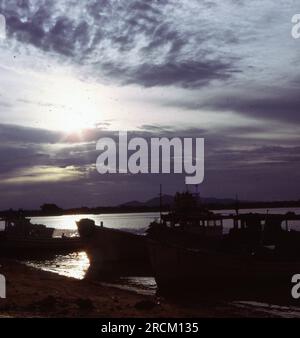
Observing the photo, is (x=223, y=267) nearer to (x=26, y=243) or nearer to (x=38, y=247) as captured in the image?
(x=38, y=247)

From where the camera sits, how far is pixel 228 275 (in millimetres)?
30000

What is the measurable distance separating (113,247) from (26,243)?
1646 centimetres

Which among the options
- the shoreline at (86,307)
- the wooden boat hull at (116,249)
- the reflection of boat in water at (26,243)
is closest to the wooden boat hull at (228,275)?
the shoreline at (86,307)

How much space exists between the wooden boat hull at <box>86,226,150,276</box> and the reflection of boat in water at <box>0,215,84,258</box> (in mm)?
9998

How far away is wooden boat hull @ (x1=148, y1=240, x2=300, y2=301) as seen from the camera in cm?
2942

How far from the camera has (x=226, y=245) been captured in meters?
31.9

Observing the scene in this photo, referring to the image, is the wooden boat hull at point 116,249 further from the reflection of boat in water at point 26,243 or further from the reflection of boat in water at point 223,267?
the reflection of boat in water at point 223,267

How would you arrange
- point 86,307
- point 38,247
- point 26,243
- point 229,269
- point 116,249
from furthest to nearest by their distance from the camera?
point 26,243
point 38,247
point 116,249
point 229,269
point 86,307

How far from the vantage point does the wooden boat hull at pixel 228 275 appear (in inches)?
1158

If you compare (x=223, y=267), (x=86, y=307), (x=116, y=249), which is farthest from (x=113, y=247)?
(x=86, y=307)

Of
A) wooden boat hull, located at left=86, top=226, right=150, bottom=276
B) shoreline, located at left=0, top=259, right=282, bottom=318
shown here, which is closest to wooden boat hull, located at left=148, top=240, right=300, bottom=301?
shoreline, located at left=0, top=259, right=282, bottom=318

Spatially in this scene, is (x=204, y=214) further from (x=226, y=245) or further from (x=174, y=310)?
(x=174, y=310)

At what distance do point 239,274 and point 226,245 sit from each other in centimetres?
262
